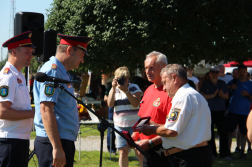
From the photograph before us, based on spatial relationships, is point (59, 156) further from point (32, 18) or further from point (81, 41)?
point (32, 18)

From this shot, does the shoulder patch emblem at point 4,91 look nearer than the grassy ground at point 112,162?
Yes

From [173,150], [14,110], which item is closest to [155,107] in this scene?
[173,150]

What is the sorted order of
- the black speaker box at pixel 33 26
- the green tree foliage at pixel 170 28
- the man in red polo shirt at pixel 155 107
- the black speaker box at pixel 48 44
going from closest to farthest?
1. the man in red polo shirt at pixel 155 107
2. the black speaker box at pixel 33 26
3. the black speaker box at pixel 48 44
4. the green tree foliage at pixel 170 28

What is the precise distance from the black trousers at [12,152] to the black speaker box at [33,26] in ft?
10.1

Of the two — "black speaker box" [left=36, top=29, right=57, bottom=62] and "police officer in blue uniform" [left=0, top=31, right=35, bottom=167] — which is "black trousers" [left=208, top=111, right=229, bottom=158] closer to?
"black speaker box" [left=36, top=29, right=57, bottom=62]

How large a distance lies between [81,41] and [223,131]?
5529mm

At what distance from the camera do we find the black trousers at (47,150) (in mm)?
2887

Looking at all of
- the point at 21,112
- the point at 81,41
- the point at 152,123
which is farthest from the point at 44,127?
the point at 152,123

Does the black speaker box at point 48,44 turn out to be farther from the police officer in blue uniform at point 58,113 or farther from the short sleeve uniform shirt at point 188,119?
the short sleeve uniform shirt at point 188,119

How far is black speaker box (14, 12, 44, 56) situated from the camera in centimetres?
586

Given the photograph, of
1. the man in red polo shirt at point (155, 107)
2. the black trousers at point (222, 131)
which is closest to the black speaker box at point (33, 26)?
the man in red polo shirt at point (155, 107)

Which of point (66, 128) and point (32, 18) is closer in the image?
point (66, 128)

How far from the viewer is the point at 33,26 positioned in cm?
605

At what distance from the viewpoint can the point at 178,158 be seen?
309cm
